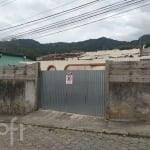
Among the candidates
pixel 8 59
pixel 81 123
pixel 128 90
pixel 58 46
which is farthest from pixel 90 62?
pixel 58 46

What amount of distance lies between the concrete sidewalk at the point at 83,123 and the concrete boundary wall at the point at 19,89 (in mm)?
881

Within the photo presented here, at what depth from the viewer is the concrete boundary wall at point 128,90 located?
1309 cm

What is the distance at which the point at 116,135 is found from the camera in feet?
38.6

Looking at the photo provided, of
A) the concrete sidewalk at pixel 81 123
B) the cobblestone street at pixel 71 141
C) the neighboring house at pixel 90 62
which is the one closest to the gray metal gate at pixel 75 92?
the concrete sidewalk at pixel 81 123

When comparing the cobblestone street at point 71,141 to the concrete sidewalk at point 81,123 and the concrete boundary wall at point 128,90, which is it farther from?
the concrete boundary wall at point 128,90

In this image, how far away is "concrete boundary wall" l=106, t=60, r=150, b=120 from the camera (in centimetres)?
1309

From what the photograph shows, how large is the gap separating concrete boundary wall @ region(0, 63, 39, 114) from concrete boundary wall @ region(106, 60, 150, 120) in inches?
168

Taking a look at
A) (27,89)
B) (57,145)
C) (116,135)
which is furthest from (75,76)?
(57,145)

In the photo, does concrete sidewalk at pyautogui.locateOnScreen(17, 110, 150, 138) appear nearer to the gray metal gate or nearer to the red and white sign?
the gray metal gate

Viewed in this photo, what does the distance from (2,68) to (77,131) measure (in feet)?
22.8

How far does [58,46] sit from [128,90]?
53781 millimetres

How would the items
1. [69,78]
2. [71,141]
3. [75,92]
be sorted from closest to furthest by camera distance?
[71,141] < [75,92] < [69,78]

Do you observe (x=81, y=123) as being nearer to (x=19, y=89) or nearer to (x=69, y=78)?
(x=69, y=78)

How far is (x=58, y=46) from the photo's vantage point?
6662 centimetres
